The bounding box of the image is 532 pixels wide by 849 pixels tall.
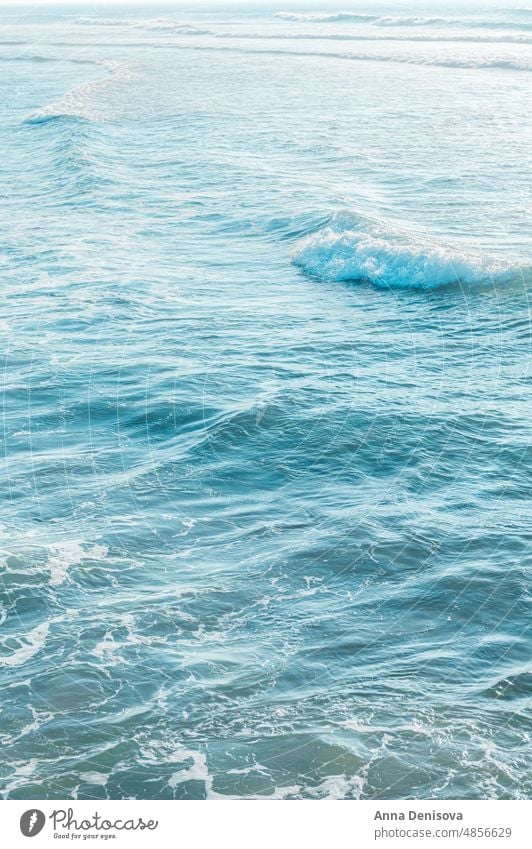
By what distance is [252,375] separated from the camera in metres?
25.3

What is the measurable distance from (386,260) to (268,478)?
14.5 metres

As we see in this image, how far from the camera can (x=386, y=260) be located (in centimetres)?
3284

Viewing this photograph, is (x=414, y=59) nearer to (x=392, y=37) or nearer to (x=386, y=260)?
(x=392, y=37)

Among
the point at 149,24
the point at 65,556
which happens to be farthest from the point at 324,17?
the point at 65,556

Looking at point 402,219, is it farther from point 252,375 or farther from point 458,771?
point 458,771

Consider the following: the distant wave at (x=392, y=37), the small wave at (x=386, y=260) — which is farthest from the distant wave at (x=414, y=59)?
the small wave at (x=386, y=260)

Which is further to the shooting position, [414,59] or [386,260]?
[414,59]

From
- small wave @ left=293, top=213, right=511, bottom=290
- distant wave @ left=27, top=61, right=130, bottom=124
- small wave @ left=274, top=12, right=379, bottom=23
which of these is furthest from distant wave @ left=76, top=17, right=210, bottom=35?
small wave @ left=293, top=213, right=511, bottom=290

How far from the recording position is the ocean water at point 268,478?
44.8ft

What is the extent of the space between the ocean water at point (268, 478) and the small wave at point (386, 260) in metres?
0.11

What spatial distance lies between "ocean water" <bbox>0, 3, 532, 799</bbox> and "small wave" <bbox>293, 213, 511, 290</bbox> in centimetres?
11

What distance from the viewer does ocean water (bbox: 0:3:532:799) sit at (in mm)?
13648

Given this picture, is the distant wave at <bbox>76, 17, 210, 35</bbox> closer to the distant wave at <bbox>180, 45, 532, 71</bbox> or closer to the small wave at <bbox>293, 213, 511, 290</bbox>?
the distant wave at <bbox>180, 45, 532, 71</bbox>

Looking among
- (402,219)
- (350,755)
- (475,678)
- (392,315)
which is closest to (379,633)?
(475,678)
